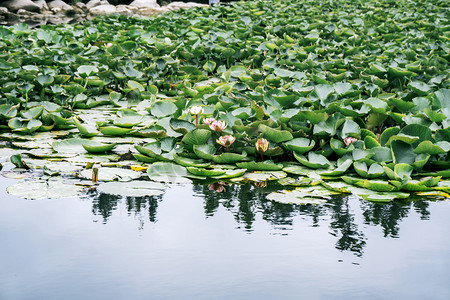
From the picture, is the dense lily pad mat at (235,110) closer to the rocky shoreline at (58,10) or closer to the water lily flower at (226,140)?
the water lily flower at (226,140)

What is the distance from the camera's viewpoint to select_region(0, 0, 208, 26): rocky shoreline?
7.69 m

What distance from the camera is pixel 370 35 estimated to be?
5258mm

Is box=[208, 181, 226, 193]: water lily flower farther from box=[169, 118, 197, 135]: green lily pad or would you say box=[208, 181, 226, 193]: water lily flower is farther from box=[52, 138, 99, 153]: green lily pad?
→ box=[52, 138, 99, 153]: green lily pad

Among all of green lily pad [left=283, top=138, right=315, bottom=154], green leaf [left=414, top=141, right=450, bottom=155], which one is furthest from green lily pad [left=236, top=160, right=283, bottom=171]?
green leaf [left=414, top=141, right=450, bottom=155]

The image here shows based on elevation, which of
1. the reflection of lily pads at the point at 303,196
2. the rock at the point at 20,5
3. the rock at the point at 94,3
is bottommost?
the reflection of lily pads at the point at 303,196

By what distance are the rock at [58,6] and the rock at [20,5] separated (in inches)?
15.8

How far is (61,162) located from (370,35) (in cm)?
396

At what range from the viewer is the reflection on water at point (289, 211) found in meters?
1.63

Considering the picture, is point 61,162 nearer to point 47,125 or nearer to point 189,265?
point 47,125

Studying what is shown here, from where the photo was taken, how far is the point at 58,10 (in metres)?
8.27

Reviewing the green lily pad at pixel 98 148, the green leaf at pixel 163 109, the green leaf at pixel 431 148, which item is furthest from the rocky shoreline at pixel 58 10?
the green leaf at pixel 431 148

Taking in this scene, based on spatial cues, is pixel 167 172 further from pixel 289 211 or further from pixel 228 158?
pixel 289 211

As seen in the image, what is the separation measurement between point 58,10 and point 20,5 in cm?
60

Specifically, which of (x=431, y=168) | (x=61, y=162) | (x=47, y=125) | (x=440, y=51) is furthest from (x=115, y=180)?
(x=440, y=51)
